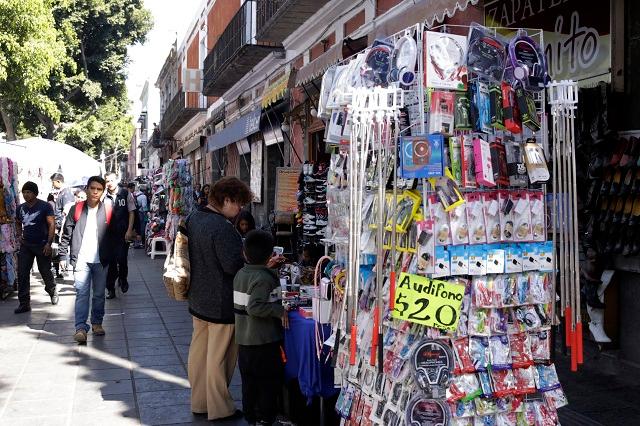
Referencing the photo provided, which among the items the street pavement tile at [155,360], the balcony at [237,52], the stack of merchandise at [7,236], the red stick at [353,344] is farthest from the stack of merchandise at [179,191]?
the red stick at [353,344]

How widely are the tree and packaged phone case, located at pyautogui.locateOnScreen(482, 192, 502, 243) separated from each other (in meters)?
13.0

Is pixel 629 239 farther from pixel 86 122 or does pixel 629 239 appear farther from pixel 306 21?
pixel 86 122

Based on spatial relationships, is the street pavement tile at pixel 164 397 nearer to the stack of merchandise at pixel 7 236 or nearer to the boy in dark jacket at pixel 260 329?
the boy in dark jacket at pixel 260 329

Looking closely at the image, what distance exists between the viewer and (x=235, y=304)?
4465 millimetres

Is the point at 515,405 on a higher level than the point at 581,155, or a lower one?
lower

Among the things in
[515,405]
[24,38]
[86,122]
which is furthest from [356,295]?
[86,122]

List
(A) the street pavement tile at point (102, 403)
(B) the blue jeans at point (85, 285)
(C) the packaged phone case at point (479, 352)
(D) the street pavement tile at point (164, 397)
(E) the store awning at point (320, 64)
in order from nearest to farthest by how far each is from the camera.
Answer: (C) the packaged phone case at point (479, 352) < (A) the street pavement tile at point (102, 403) < (D) the street pavement tile at point (164, 397) < (E) the store awning at point (320, 64) < (B) the blue jeans at point (85, 285)

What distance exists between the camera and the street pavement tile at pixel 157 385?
18.5 ft

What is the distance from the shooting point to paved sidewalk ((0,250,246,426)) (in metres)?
5.02

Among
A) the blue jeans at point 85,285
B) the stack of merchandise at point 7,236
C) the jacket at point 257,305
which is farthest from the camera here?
the stack of merchandise at point 7,236

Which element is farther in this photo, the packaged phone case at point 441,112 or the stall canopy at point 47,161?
the stall canopy at point 47,161

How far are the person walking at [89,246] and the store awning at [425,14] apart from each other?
3.68m

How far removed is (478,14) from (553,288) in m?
4.67

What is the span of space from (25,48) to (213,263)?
11704 millimetres
